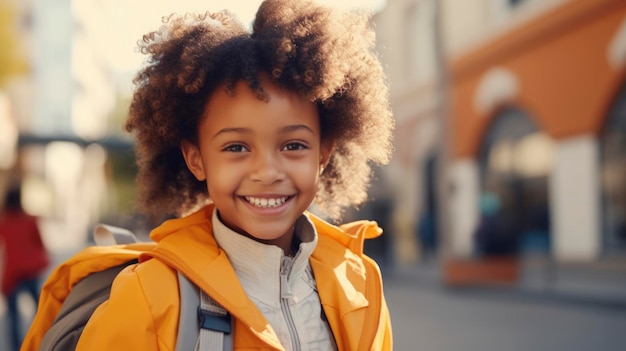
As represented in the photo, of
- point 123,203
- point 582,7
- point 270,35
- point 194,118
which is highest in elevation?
point 582,7

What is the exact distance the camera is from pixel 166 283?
1.68 metres

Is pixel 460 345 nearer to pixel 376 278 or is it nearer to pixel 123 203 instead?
pixel 376 278

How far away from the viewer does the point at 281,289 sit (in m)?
1.90

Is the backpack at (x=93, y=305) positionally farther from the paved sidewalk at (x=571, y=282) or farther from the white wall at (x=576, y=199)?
the white wall at (x=576, y=199)

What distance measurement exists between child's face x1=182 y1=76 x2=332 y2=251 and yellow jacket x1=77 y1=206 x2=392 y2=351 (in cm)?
14

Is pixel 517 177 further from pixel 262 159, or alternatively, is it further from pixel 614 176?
pixel 262 159

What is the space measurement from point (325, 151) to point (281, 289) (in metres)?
0.48

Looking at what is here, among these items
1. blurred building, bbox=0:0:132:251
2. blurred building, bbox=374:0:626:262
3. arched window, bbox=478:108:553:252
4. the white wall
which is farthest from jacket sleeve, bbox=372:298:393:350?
blurred building, bbox=0:0:132:251

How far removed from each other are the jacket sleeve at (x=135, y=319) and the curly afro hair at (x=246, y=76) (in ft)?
1.75

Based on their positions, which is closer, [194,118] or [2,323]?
Answer: [194,118]

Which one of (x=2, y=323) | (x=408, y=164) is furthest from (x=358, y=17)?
(x=408, y=164)

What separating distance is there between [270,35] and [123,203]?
55622mm

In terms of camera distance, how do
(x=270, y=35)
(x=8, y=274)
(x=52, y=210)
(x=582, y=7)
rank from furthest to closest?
(x=52, y=210) < (x=582, y=7) < (x=8, y=274) < (x=270, y=35)

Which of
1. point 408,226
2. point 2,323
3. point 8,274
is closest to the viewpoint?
point 8,274
